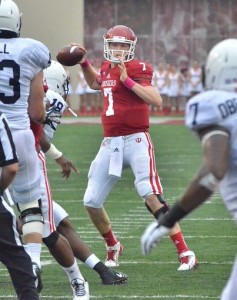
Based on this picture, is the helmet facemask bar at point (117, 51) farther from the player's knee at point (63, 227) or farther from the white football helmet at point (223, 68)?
the white football helmet at point (223, 68)

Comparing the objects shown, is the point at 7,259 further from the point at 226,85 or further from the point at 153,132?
the point at 153,132

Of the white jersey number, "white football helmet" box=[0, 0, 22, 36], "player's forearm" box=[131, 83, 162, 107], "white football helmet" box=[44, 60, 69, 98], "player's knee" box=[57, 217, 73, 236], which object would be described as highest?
"white football helmet" box=[0, 0, 22, 36]

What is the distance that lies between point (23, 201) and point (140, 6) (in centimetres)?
2596

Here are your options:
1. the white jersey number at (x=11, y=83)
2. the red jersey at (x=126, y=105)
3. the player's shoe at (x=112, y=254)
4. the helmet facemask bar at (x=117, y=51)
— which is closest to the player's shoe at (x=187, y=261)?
the player's shoe at (x=112, y=254)

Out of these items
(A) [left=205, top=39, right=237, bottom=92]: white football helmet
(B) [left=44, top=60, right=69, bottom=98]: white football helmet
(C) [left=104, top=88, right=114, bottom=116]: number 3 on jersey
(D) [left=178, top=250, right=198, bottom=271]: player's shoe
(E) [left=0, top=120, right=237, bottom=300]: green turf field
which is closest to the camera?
(A) [left=205, top=39, right=237, bottom=92]: white football helmet

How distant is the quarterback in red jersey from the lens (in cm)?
694

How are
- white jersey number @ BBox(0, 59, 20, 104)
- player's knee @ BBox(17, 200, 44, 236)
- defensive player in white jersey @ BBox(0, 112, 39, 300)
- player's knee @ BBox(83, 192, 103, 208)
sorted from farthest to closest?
player's knee @ BBox(83, 192, 103, 208)
player's knee @ BBox(17, 200, 44, 236)
white jersey number @ BBox(0, 59, 20, 104)
defensive player in white jersey @ BBox(0, 112, 39, 300)

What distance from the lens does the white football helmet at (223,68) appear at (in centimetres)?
436

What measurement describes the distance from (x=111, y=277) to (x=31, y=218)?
2.77ft

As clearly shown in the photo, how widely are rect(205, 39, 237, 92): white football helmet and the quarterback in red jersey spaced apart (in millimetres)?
2454

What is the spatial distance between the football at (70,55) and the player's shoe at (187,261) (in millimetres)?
1464

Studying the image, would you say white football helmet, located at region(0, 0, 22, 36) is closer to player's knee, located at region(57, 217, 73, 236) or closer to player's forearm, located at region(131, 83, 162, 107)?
player's knee, located at region(57, 217, 73, 236)

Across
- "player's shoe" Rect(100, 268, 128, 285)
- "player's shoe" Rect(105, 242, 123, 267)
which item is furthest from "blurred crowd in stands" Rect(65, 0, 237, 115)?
"player's shoe" Rect(100, 268, 128, 285)

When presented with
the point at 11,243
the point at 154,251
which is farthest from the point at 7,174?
the point at 154,251
